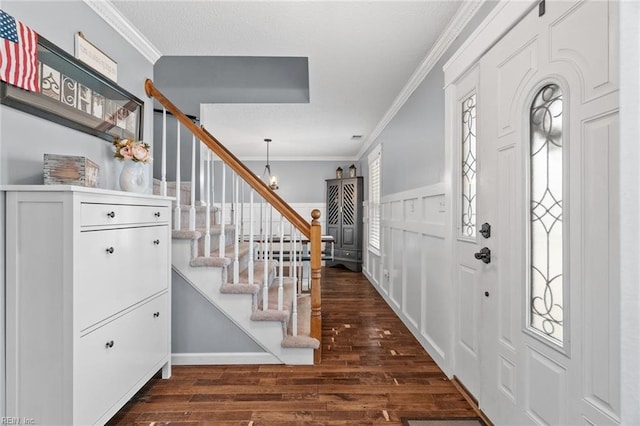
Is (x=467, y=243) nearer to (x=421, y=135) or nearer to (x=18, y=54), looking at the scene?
(x=421, y=135)

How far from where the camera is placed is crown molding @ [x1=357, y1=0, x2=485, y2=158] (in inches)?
77.7

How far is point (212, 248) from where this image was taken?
2801 millimetres

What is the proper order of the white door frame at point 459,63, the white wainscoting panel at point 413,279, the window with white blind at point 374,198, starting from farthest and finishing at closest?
the window with white blind at point 374,198 < the white wainscoting panel at point 413,279 < the white door frame at point 459,63

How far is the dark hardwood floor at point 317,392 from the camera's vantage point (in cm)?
185

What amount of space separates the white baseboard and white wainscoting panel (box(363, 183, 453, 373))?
1.25m

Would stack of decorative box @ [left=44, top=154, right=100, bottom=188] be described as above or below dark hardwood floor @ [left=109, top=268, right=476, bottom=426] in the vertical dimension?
above

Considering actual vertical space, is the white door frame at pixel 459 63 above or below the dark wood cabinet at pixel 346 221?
above

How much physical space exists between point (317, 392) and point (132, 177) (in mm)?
1767

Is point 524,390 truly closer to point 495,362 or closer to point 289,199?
point 495,362

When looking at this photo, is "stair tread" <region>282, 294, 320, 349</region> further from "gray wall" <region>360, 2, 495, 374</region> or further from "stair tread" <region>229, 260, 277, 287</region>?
"gray wall" <region>360, 2, 495, 374</region>

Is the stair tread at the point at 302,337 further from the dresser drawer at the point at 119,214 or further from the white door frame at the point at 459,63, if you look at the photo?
the dresser drawer at the point at 119,214

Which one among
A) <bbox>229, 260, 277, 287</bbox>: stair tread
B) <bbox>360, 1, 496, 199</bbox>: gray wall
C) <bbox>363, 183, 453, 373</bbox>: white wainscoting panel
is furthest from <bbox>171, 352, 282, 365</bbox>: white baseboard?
<bbox>360, 1, 496, 199</bbox>: gray wall

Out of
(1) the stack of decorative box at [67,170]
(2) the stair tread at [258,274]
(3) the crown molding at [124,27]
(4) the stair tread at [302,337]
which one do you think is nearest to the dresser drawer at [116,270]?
(1) the stack of decorative box at [67,170]

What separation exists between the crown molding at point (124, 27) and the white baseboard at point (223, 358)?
2320 millimetres
